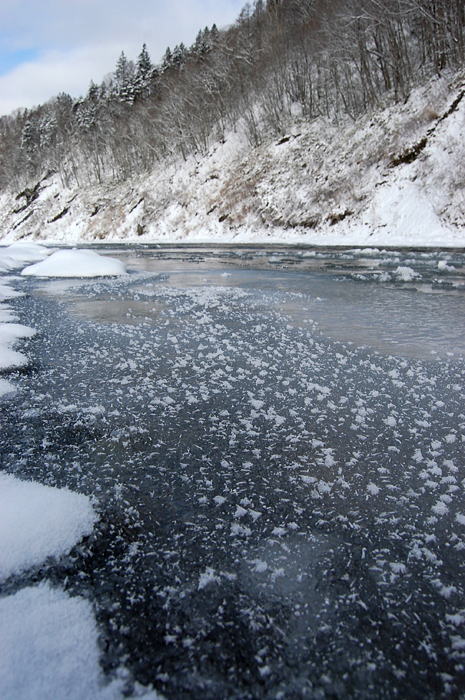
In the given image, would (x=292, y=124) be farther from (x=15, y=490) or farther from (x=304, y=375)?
(x=15, y=490)

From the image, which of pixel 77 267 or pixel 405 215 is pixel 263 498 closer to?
pixel 77 267

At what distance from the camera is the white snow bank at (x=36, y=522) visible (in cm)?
191

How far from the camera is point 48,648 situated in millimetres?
1465

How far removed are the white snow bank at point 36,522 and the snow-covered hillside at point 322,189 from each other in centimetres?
1918

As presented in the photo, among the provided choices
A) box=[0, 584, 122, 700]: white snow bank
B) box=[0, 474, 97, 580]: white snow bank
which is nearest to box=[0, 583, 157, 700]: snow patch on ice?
box=[0, 584, 122, 700]: white snow bank

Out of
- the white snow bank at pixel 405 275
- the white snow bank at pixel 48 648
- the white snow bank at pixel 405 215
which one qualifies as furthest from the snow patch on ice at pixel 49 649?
the white snow bank at pixel 405 215

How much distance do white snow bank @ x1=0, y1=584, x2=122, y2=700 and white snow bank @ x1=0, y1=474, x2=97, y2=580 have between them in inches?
8.1

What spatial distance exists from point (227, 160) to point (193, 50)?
3055cm

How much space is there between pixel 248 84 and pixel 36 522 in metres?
46.9

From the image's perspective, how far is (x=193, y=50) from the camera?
2275 inches

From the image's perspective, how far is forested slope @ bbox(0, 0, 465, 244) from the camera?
2283 centimetres

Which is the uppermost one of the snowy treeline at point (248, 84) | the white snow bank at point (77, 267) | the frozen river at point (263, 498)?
the snowy treeline at point (248, 84)

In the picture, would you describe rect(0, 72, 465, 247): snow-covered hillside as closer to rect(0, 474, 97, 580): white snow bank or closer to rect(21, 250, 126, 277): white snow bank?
rect(21, 250, 126, 277): white snow bank

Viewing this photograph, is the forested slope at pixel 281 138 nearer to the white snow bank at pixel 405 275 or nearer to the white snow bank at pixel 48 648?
the white snow bank at pixel 405 275
